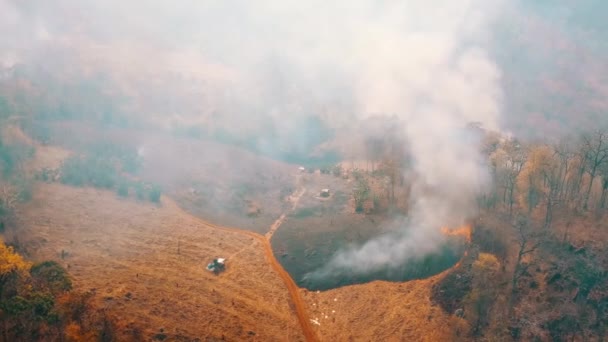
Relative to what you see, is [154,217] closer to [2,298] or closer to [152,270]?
[152,270]

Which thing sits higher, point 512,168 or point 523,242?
point 512,168

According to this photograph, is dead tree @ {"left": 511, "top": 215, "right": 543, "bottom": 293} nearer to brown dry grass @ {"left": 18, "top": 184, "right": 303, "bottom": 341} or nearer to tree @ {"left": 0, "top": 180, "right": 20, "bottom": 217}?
brown dry grass @ {"left": 18, "top": 184, "right": 303, "bottom": 341}

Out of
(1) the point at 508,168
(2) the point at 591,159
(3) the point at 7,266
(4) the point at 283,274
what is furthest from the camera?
(1) the point at 508,168

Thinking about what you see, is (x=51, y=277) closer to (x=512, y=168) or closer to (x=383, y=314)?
(x=383, y=314)

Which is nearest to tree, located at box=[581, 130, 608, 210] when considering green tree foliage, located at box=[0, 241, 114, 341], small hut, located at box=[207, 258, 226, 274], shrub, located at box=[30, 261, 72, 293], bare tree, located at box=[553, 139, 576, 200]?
bare tree, located at box=[553, 139, 576, 200]

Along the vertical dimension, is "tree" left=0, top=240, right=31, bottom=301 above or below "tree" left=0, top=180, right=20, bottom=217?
above

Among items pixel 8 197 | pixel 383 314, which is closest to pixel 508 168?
pixel 383 314
